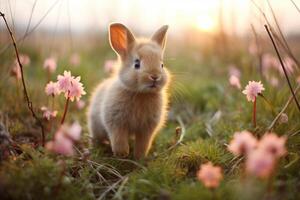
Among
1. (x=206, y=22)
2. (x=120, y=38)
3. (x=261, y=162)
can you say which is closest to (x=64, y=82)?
(x=120, y=38)

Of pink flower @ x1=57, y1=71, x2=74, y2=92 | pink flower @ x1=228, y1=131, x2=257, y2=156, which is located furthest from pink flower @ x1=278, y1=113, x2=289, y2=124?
pink flower @ x1=57, y1=71, x2=74, y2=92

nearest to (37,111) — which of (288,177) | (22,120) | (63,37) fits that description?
(22,120)

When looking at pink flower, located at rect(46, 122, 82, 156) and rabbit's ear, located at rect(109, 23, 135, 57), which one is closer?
pink flower, located at rect(46, 122, 82, 156)

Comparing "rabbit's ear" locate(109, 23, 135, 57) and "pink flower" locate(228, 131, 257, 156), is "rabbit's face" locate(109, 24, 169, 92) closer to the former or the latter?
"rabbit's ear" locate(109, 23, 135, 57)

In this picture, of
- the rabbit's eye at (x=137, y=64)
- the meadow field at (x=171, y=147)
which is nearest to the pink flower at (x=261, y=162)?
the meadow field at (x=171, y=147)

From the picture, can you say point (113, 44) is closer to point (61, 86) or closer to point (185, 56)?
point (61, 86)

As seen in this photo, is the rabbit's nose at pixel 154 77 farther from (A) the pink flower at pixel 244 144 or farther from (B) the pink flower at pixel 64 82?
(A) the pink flower at pixel 244 144

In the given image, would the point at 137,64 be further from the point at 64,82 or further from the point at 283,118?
the point at 283,118

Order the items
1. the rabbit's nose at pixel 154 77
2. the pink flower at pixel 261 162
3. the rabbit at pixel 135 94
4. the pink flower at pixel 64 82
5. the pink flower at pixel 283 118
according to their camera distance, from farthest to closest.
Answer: the rabbit at pixel 135 94 < the rabbit's nose at pixel 154 77 < the pink flower at pixel 283 118 < the pink flower at pixel 64 82 < the pink flower at pixel 261 162
